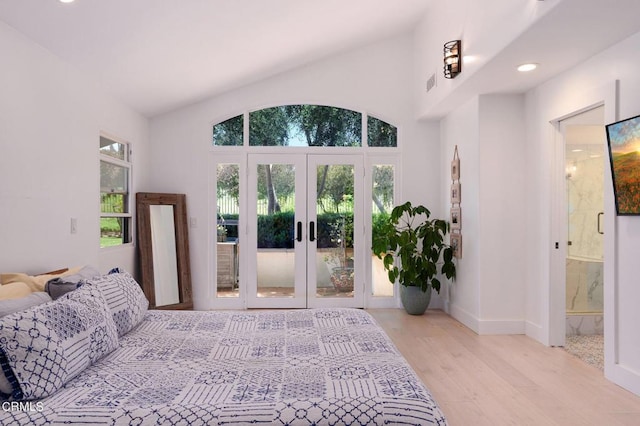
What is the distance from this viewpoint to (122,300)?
2510mm

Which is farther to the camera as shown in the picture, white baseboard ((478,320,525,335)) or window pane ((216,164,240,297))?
window pane ((216,164,240,297))

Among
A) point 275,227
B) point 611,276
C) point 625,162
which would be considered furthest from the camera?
point 275,227

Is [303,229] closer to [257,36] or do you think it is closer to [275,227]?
[275,227]

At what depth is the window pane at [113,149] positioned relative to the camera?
4.43 metres

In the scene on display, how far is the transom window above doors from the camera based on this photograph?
5.77 m

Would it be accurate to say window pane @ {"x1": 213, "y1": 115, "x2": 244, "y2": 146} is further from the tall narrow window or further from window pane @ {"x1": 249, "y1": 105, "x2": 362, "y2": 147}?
the tall narrow window

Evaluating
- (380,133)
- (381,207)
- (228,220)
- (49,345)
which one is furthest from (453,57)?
(49,345)

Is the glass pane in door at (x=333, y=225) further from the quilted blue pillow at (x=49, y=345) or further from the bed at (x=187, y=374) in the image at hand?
the quilted blue pillow at (x=49, y=345)

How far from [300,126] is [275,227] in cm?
129

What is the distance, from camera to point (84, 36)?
10.9 ft

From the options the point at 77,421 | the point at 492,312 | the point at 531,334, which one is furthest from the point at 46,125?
the point at 531,334

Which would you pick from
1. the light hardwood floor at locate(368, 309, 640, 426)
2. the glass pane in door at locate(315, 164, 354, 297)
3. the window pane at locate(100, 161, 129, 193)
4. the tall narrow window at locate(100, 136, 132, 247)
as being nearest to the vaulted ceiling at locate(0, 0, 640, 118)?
the tall narrow window at locate(100, 136, 132, 247)

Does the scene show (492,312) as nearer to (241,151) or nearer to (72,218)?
(241,151)

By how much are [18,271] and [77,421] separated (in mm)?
1872
